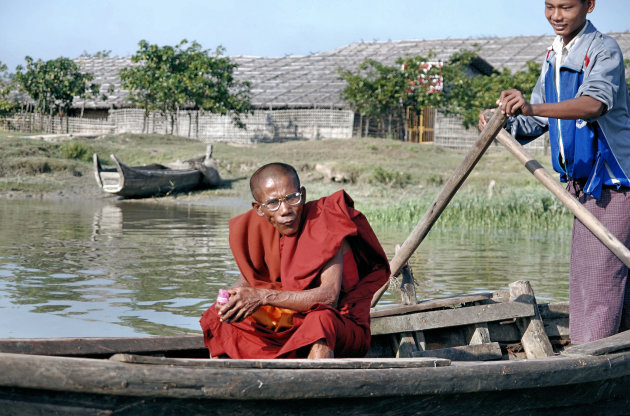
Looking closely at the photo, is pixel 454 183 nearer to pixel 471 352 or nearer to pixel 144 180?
pixel 471 352

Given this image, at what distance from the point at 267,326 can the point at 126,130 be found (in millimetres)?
25023

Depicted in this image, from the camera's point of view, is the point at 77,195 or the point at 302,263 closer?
the point at 302,263

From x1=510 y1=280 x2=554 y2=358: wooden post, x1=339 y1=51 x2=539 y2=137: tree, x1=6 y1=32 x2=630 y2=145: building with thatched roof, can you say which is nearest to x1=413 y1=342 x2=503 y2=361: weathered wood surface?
x1=510 y1=280 x2=554 y2=358: wooden post

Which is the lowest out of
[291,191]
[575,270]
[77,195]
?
[77,195]

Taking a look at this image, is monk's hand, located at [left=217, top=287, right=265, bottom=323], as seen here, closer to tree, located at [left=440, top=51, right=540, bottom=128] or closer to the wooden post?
the wooden post

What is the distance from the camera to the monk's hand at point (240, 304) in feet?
9.44

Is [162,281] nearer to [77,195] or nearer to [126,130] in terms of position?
[77,195]

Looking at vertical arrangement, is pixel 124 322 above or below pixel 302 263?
below

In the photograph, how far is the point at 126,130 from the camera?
2725 centimetres

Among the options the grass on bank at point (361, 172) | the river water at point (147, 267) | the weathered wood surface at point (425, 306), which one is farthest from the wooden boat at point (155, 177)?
the weathered wood surface at point (425, 306)

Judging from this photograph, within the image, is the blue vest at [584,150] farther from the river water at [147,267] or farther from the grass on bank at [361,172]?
the grass on bank at [361,172]

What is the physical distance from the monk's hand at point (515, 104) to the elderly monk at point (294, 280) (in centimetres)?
78

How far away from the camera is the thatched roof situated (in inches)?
1013

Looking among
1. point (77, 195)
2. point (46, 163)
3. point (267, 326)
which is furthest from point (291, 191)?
point (46, 163)
